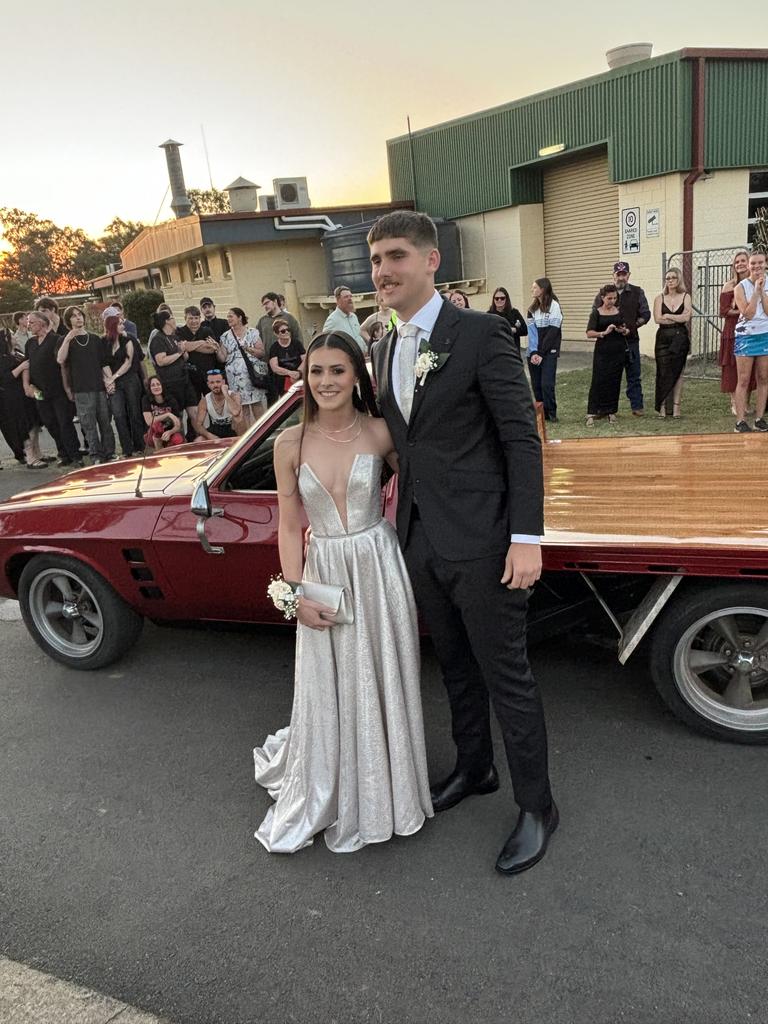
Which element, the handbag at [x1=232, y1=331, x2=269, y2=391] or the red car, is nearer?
the red car

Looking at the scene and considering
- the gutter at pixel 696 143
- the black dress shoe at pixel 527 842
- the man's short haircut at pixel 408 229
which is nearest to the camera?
the man's short haircut at pixel 408 229

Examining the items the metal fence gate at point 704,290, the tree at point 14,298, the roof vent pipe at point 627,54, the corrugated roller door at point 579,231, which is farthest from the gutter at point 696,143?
the tree at point 14,298

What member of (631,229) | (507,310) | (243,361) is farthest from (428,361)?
(631,229)

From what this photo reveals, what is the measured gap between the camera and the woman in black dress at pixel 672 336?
355 inches

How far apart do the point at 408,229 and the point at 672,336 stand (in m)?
7.71

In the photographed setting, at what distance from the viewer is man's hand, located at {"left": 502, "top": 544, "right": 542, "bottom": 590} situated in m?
2.33

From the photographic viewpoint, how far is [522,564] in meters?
2.34

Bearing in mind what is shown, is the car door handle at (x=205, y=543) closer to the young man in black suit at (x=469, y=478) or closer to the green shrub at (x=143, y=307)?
the young man in black suit at (x=469, y=478)

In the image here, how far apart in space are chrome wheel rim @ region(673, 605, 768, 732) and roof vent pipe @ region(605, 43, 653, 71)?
16128 millimetres

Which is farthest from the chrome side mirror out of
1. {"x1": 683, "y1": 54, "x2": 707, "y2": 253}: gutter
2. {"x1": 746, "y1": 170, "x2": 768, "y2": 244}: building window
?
{"x1": 746, "y1": 170, "x2": 768, "y2": 244}: building window

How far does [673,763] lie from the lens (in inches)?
122

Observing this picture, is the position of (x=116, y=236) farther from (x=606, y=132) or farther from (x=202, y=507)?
(x=202, y=507)

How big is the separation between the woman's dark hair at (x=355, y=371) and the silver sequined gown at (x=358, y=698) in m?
0.18

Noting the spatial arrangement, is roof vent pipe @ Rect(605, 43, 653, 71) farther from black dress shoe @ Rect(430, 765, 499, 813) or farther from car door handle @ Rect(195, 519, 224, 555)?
black dress shoe @ Rect(430, 765, 499, 813)
